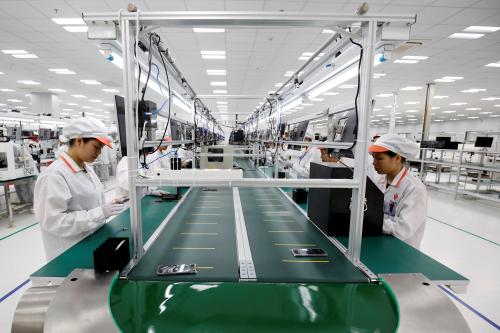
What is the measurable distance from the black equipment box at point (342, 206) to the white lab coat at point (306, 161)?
1661 millimetres

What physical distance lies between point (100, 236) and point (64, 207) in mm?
289

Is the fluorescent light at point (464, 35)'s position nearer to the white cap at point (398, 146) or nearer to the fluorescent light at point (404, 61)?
the fluorescent light at point (404, 61)

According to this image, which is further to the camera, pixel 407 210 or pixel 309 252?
pixel 407 210

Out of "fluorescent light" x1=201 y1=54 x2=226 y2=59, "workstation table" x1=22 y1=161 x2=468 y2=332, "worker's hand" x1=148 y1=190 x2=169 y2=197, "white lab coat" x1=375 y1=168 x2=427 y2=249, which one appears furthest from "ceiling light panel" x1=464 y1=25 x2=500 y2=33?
"worker's hand" x1=148 y1=190 x2=169 y2=197

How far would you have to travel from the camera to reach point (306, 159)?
→ 14.8 feet

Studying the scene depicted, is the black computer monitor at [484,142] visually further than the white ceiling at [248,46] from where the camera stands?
Yes

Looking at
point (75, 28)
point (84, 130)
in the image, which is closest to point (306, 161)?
point (84, 130)

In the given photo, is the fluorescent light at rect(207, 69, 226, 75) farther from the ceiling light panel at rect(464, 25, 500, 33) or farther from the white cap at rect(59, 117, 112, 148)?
the white cap at rect(59, 117, 112, 148)

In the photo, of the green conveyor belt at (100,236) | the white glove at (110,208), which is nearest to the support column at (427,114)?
the green conveyor belt at (100,236)

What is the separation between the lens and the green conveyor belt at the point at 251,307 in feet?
2.86

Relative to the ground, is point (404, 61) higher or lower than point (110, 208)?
higher

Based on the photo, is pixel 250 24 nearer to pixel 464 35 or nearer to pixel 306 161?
pixel 306 161

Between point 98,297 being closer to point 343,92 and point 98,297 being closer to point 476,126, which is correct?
point 343,92

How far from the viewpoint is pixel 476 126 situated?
2075 centimetres
